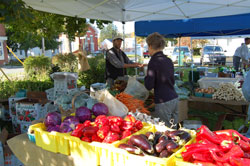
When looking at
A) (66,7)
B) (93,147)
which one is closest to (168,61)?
(93,147)

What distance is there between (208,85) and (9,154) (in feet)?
13.9

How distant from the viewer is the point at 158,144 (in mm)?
1682

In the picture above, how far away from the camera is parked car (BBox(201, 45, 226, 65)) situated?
16.7 metres

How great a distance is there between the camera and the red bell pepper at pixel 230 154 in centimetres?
133

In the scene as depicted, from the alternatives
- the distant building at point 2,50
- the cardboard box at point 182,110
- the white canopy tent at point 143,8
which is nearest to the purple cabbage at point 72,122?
the cardboard box at point 182,110

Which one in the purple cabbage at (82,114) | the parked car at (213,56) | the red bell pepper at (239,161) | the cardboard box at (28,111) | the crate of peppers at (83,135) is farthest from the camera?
the parked car at (213,56)

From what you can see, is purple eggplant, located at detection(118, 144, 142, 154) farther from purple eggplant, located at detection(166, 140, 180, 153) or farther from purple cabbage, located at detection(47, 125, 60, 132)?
purple cabbage, located at detection(47, 125, 60, 132)

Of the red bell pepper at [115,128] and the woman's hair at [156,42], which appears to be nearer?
the red bell pepper at [115,128]

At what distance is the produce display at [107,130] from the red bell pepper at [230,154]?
79 centimetres

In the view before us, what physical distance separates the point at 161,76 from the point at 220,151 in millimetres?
1488

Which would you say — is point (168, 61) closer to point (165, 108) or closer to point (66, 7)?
point (165, 108)

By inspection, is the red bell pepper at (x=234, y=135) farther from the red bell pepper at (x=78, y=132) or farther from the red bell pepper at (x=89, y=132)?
the red bell pepper at (x=78, y=132)

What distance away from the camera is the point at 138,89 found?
3869 millimetres

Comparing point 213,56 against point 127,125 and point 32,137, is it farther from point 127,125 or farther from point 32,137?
point 32,137
